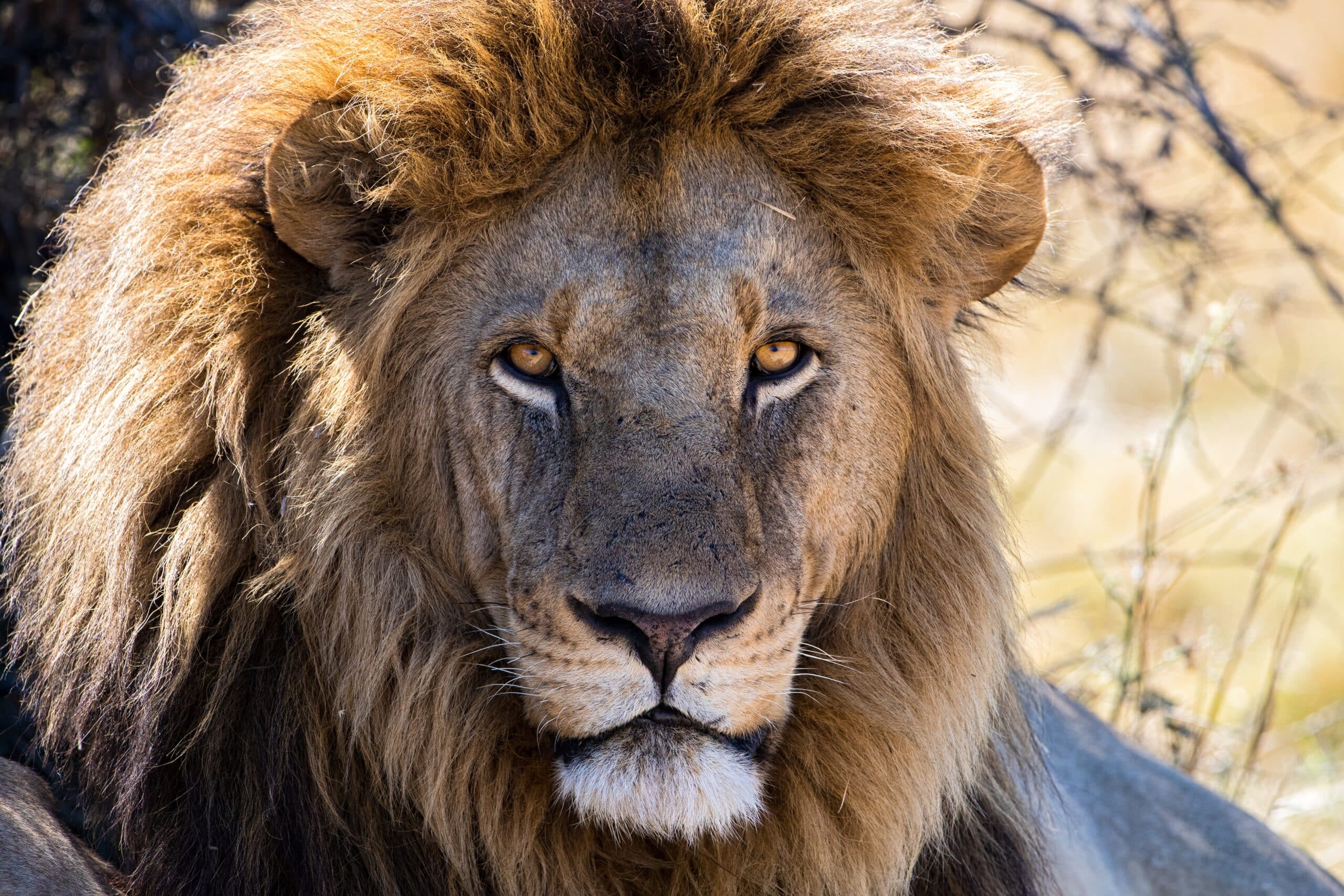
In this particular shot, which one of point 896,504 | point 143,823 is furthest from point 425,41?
point 143,823

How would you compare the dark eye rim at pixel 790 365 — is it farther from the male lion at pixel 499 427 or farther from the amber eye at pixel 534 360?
the amber eye at pixel 534 360

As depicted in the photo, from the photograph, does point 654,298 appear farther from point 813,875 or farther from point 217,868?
point 217,868

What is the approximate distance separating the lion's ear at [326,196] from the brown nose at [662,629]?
87cm

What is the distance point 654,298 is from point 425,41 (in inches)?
24.2

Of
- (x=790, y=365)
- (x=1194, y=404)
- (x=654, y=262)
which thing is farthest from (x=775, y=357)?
(x=1194, y=404)

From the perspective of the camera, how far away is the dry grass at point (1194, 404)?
14.9 ft

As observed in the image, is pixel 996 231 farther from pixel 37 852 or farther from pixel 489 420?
pixel 37 852

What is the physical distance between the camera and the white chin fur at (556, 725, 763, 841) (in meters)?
2.24

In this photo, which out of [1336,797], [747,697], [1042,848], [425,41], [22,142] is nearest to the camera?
[747,697]

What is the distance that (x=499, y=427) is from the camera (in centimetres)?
252

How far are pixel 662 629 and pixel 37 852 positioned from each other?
1.24m

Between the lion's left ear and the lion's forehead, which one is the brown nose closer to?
the lion's forehead

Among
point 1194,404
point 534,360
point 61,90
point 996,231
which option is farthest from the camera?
point 1194,404

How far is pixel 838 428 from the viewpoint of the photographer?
2600 millimetres
